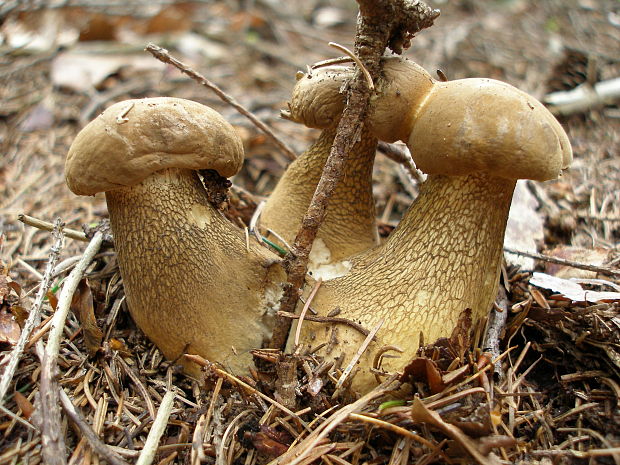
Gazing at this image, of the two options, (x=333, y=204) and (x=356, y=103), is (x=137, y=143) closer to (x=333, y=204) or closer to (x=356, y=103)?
(x=356, y=103)

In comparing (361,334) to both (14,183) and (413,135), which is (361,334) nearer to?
(413,135)

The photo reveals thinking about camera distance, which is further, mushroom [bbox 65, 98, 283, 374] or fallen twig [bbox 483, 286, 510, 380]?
fallen twig [bbox 483, 286, 510, 380]

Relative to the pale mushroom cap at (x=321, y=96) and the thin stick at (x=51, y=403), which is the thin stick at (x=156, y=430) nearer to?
the thin stick at (x=51, y=403)

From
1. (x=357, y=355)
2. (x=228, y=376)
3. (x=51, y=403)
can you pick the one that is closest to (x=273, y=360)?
(x=228, y=376)

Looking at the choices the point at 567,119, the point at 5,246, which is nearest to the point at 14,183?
the point at 5,246

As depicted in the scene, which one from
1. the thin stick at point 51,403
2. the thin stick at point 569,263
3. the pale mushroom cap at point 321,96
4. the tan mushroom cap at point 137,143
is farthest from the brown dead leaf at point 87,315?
the thin stick at point 569,263

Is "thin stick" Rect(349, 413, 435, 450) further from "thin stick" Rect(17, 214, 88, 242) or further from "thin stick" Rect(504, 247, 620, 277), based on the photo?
"thin stick" Rect(17, 214, 88, 242)

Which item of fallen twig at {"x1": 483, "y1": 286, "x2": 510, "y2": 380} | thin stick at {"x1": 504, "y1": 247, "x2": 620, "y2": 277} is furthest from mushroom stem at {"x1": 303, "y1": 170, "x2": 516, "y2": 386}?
thin stick at {"x1": 504, "y1": 247, "x2": 620, "y2": 277}
